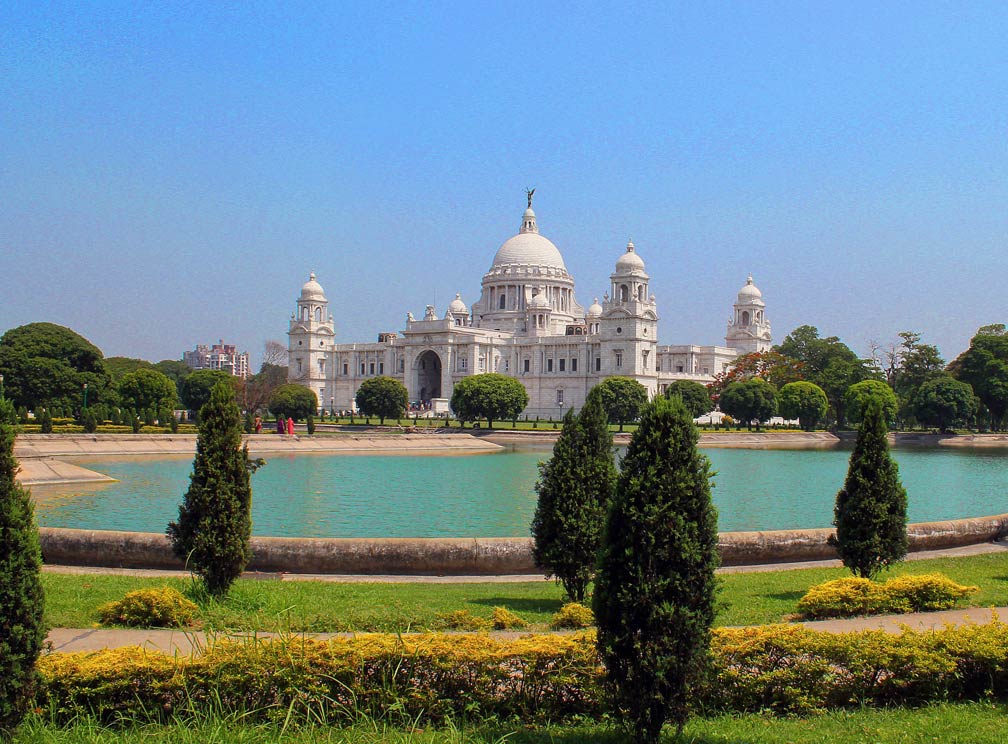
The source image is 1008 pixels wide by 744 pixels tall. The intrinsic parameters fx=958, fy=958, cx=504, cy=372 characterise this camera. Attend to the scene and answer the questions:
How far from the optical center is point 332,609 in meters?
8.80

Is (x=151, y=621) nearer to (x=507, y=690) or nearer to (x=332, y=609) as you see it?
(x=332, y=609)

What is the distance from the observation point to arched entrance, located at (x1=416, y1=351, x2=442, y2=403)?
96000mm

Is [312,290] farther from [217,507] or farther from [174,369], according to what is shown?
[217,507]

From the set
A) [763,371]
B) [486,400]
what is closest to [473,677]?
[486,400]

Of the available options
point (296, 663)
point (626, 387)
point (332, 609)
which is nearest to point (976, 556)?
point (332, 609)

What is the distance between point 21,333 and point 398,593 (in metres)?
55.1

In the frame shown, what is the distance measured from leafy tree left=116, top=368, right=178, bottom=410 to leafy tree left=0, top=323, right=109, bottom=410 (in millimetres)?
2683

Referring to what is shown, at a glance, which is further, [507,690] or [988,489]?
[988,489]

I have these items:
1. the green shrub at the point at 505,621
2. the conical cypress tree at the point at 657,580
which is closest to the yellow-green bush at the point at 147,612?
the green shrub at the point at 505,621

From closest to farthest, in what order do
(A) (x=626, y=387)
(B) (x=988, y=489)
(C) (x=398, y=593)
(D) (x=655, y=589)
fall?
1. (D) (x=655, y=589)
2. (C) (x=398, y=593)
3. (B) (x=988, y=489)
4. (A) (x=626, y=387)

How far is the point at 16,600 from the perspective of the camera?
518 cm

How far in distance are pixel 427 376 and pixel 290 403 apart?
33401 millimetres

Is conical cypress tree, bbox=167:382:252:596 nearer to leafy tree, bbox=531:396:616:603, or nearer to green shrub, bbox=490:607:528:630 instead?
green shrub, bbox=490:607:528:630

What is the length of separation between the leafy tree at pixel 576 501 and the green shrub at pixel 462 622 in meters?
1.86
